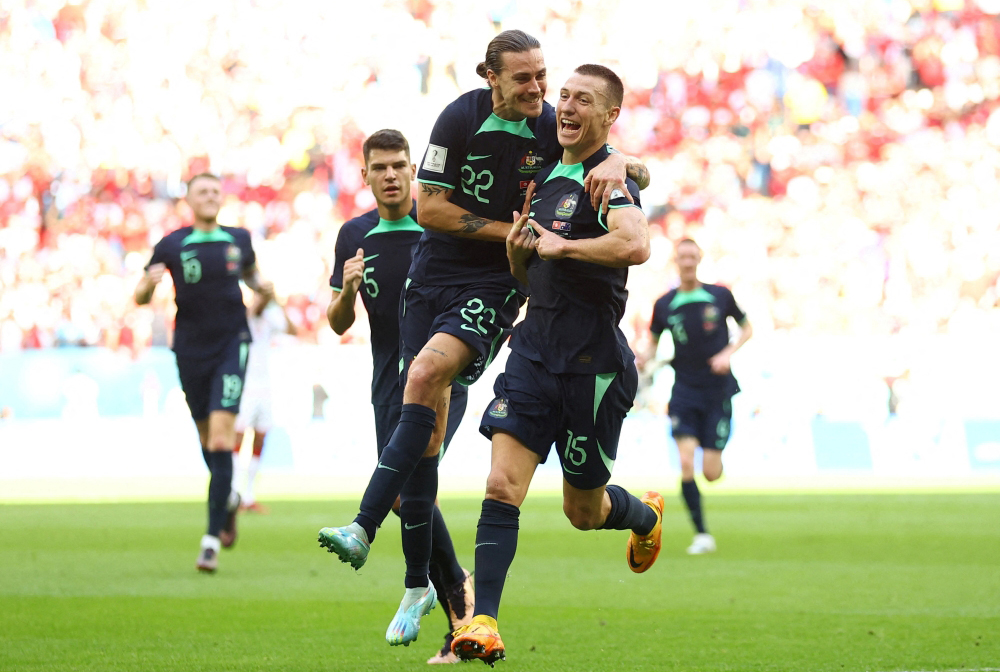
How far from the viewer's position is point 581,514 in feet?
18.3

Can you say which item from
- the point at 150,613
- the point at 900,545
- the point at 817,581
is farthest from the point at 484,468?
the point at 150,613

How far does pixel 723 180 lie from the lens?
872 inches

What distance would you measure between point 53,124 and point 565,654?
20861mm

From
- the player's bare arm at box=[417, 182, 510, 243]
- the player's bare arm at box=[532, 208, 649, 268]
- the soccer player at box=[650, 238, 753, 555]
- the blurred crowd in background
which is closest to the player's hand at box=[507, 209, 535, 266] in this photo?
the player's bare arm at box=[532, 208, 649, 268]

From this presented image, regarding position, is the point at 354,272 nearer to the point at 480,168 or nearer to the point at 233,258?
the point at 480,168

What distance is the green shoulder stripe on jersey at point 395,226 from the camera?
22.0 feet

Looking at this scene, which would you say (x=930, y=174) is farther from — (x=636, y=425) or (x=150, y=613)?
(x=150, y=613)

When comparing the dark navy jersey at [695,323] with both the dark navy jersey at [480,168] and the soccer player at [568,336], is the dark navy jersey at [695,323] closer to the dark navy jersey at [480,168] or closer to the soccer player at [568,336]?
the dark navy jersey at [480,168]

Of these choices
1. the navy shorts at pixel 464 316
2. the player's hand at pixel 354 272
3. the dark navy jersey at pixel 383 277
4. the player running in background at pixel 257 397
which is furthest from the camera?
the player running in background at pixel 257 397

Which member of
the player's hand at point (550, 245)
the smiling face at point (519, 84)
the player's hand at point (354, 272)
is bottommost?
the player's hand at point (354, 272)

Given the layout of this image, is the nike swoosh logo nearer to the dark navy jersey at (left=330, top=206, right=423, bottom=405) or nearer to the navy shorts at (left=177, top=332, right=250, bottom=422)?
A: the dark navy jersey at (left=330, top=206, right=423, bottom=405)

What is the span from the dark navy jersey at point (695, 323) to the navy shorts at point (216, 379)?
4.28 metres

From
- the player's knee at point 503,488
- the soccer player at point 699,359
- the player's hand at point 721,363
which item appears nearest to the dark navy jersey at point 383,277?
the player's knee at point 503,488

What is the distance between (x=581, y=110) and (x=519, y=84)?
415 millimetres
